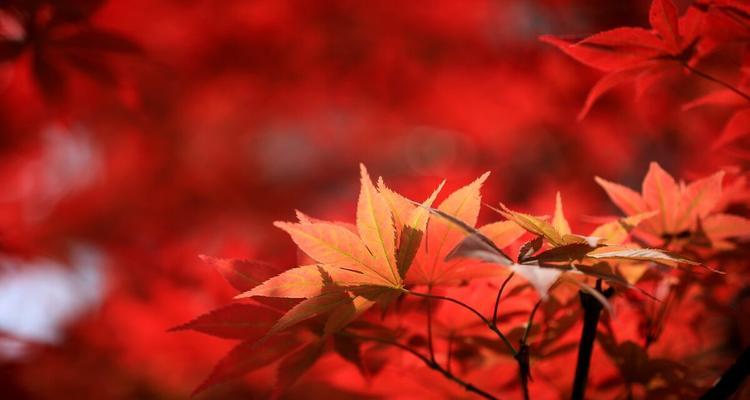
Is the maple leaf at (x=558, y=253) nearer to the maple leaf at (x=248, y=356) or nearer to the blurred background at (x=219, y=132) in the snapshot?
the maple leaf at (x=248, y=356)

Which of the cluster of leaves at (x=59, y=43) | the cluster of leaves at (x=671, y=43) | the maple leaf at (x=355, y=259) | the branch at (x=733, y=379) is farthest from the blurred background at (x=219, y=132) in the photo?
the maple leaf at (x=355, y=259)

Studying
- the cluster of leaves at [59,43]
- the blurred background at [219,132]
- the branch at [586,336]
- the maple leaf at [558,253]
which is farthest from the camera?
the blurred background at [219,132]

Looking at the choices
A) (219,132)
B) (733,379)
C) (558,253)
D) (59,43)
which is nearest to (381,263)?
(558,253)

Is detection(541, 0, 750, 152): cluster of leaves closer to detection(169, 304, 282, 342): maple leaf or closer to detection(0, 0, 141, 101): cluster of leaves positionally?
detection(169, 304, 282, 342): maple leaf

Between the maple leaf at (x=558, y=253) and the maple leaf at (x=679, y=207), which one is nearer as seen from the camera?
the maple leaf at (x=558, y=253)

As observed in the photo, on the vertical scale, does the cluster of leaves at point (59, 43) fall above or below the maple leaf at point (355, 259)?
above

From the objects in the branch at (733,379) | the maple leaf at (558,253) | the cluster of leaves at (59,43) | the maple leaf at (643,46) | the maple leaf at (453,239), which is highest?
the cluster of leaves at (59,43)

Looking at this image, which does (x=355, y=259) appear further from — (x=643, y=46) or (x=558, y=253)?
(x=643, y=46)

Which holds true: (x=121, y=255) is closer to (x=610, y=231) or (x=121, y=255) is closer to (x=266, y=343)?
(x=266, y=343)

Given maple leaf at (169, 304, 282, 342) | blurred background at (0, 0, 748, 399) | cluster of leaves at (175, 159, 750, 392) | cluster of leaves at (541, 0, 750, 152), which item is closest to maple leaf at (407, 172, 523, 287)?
cluster of leaves at (175, 159, 750, 392)
